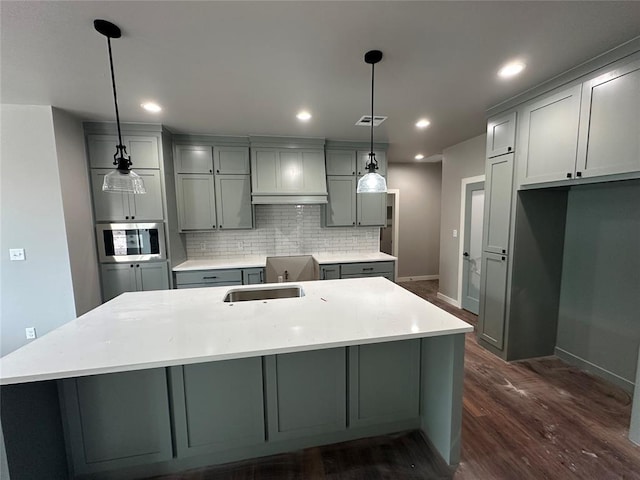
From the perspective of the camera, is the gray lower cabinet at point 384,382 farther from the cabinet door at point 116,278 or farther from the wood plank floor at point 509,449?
the cabinet door at point 116,278

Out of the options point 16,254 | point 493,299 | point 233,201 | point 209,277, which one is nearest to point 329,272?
point 209,277

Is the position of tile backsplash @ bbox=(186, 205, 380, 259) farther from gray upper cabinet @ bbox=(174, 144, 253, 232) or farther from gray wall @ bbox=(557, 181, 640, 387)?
gray wall @ bbox=(557, 181, 640, 387)

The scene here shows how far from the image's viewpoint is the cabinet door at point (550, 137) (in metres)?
2.02

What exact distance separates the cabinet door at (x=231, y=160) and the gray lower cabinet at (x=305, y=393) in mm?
2731

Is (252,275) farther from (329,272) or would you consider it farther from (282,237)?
(329,272)

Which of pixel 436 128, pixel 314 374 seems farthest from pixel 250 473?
pixel 436 128

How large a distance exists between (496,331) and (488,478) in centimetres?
158

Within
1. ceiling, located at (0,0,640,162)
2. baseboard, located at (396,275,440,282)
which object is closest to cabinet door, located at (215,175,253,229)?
ceiling, located at (0,0,640,162)

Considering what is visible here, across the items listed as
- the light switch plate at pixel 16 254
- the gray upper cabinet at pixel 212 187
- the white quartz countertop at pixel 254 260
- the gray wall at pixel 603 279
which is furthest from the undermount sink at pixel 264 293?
the gray wall at pixel 603 279

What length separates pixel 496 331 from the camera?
2.74 meters

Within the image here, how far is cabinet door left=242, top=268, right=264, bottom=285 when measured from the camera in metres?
3.36

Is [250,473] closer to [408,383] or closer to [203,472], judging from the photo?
[203,472]

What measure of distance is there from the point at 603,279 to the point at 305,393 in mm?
2780

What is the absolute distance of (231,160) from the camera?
3.53 metres
